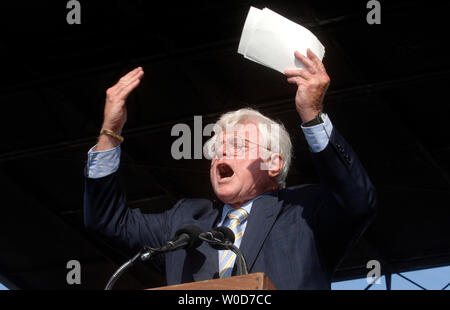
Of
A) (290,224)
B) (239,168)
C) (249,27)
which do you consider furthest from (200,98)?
(290,224)

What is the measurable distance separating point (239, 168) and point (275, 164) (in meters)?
0.15

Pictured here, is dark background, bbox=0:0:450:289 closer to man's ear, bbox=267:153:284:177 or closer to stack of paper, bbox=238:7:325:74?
man's ear, bbox=267:153:284:177

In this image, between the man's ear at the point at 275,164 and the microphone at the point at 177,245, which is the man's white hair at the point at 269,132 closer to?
the man's ear at the point at 275,164

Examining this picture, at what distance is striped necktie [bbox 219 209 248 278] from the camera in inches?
96.7

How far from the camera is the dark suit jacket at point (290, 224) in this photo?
2.33 meters

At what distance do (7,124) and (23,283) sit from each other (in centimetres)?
279

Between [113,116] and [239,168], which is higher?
[113,116]

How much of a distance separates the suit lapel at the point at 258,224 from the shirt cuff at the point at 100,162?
51 centimetres

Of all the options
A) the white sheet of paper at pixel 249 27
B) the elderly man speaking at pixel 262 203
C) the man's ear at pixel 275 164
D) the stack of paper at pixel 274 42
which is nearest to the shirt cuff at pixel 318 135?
the elderly man speaking at pixel 262 203

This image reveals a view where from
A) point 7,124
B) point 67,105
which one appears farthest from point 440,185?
point 7,124

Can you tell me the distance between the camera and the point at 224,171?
2807 millimetres

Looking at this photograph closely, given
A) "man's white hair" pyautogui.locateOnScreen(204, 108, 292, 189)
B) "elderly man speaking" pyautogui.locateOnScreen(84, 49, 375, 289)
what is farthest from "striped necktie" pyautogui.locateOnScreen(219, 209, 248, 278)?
"man's white hair" pyautogui.locateOnScreen(204, 108, 292, 189)

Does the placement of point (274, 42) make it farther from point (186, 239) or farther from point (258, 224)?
point (186, 239)

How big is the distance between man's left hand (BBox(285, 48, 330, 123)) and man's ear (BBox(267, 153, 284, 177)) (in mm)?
474
